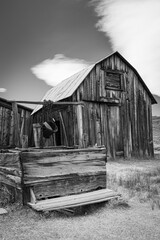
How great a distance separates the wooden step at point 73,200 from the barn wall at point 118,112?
7.91 meters

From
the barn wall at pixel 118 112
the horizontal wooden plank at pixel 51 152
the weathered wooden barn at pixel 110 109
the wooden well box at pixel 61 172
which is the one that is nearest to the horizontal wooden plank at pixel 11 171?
the wooden well box at pixel 61 172

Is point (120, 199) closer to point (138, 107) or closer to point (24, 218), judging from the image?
point (24, 218)

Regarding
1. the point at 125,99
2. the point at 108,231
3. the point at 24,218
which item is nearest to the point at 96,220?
the point at 108,231

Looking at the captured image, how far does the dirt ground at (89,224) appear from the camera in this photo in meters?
4.26

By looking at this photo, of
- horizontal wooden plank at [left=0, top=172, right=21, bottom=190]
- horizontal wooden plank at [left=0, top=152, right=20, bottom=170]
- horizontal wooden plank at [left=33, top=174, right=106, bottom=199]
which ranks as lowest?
horizontal wooden plank at [left=33, top=174, right=106, bottom=199]

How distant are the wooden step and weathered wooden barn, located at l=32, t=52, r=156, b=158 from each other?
7716 millimetres

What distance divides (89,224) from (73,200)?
0.88 metres

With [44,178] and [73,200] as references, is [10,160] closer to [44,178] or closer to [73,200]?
[44,178]

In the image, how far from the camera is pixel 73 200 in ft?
18.6

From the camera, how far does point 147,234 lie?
4328 mm

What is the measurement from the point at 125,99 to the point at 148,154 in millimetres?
3800

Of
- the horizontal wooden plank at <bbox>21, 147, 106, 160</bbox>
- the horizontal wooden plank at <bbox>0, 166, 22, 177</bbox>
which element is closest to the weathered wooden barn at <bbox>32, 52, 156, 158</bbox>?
the horizontal wooden plank at <bbox>21, 147, 106, 160</bbox>

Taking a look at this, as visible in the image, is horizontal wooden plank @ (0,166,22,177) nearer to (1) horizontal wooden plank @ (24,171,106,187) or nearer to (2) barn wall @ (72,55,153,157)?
(1) horizontal wooden plank @ (24,171,106,187)

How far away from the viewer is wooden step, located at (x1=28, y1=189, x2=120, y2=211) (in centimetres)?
516
